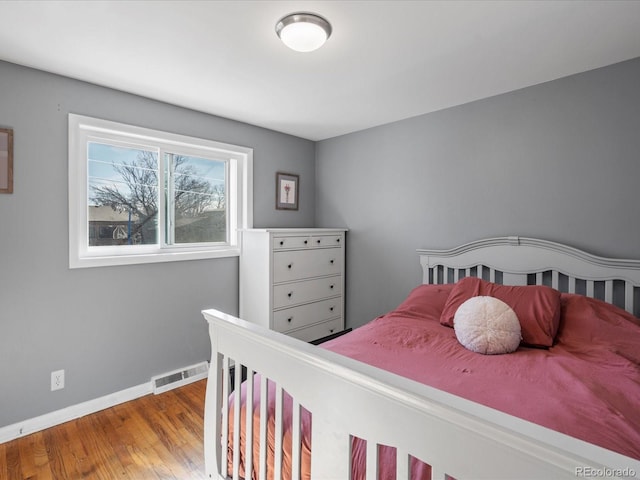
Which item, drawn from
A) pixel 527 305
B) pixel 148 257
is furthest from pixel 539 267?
pixel 148 257

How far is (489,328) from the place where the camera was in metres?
1.73

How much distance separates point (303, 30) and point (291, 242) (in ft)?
5.76

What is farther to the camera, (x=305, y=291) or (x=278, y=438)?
(x=305, y=291)

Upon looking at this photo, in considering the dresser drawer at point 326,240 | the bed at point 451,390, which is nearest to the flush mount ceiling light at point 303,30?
the bed at point 451,390

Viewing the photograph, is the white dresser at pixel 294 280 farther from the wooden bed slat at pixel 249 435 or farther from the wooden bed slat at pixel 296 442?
the wooden bed slat at pixel 296 442

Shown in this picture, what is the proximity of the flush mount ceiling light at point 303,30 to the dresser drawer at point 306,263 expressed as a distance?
1.67 m

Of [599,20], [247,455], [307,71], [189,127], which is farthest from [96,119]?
[599,20]

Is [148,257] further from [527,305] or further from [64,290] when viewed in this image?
[527,305]

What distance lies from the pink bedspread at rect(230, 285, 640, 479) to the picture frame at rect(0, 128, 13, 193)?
214 centimetres

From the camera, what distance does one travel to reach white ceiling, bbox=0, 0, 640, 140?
5.05ft

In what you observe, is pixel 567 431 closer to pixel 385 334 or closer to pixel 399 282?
pixel 385 334

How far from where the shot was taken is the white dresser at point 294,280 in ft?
9.45

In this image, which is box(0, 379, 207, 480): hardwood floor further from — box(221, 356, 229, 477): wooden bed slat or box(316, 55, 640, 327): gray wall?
box(316, 55, 640, 327): gray wall

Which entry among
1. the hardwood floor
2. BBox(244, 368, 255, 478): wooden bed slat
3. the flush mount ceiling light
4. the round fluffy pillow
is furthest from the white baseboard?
the flush mount ceiling light
